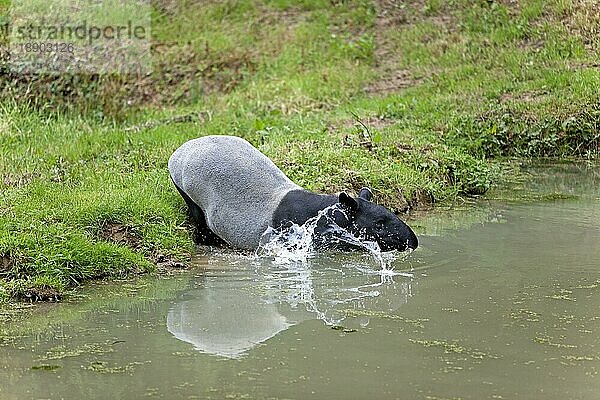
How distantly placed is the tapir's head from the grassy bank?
1489mm

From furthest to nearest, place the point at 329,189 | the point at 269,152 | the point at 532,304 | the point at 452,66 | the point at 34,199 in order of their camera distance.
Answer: the point at 452,66
the point at 269,152
the point at 329,189
the point at 34,199
the point at 532,304

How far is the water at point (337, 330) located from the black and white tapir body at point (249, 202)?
288 millimetres

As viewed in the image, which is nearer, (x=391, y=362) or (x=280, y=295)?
(x=391, y=362)

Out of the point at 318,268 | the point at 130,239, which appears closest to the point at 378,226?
the point at 318,268

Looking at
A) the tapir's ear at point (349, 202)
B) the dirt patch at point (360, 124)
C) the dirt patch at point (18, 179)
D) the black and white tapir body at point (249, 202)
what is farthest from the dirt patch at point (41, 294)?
the dirt patch at point (360, 124)

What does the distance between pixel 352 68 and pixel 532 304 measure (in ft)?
37.8

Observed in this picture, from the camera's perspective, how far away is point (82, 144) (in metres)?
13.1

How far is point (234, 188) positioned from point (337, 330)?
3.18m

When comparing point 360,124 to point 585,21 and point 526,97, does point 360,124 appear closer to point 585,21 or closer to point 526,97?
point 526,97

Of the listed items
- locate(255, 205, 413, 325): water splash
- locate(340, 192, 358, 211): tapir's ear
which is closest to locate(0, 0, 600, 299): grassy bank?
locate(255, 205, 413, 325): water splash

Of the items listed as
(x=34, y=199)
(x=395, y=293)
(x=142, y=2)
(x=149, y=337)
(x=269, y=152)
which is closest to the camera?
(x=149, y=337)

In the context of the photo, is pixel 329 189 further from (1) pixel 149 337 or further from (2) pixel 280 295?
(1) pixel 149 337

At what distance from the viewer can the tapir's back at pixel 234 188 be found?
911 cm

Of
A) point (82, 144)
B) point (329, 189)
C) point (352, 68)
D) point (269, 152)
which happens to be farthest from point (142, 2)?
point (329, 189)
